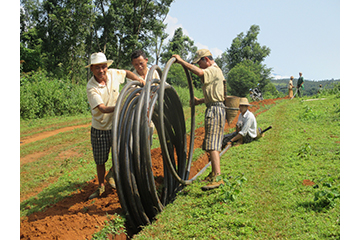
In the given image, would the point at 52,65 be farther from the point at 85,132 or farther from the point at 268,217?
the point at 268,217

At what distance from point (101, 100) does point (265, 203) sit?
306cm

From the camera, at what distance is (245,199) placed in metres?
4.48

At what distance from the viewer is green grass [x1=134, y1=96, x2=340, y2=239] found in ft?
11.9

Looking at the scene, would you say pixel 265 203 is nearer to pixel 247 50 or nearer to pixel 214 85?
pixel 214 85

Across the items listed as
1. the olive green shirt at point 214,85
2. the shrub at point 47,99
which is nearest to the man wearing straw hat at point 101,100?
the olive green shirt at point 214,85

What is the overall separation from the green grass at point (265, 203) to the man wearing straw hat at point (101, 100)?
1.51 m

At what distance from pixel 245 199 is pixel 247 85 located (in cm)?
4706

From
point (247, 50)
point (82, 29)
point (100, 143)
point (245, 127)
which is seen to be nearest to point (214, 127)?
point (100, 143)

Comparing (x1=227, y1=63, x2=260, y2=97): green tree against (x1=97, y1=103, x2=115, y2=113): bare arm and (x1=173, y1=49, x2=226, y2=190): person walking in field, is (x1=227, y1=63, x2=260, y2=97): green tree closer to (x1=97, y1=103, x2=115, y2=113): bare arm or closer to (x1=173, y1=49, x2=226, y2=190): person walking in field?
(x1=173, y1=49, x2=226, y2=190): person walking in field

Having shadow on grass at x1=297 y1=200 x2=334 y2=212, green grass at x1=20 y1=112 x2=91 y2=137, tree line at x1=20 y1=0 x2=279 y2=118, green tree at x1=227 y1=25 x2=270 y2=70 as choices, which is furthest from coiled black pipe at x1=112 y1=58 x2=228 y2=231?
green tree at x1=227 y1=25 x2=270 y2=70

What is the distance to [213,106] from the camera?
5121 mm

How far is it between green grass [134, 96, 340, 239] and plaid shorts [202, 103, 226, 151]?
0.60m

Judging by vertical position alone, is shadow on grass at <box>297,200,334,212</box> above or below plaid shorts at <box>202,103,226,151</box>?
below

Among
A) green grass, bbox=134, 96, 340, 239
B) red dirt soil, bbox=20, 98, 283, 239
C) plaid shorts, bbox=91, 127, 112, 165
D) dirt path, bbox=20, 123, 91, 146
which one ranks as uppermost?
plaid shorts, bbox=91, 127, 112, 165
